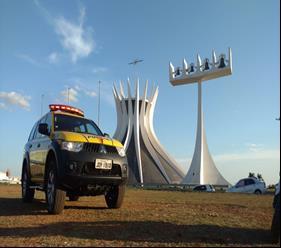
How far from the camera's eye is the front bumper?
9.42m

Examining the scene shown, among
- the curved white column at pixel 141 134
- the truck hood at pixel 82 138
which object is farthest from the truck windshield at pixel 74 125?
the curved white column at pixel 141 134

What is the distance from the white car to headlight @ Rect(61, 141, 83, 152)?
2612cm

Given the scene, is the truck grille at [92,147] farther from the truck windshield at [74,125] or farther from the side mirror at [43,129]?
the truck windshield at [74,125]

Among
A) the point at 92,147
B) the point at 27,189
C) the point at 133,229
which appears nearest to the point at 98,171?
the point at 92,147

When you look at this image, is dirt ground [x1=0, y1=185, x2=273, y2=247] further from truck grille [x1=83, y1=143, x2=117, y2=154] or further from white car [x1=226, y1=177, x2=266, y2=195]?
white car [x1=226, y1=177, x2=266, y2=195]

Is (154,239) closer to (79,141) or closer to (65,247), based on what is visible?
(65,247)

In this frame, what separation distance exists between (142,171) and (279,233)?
7434cm

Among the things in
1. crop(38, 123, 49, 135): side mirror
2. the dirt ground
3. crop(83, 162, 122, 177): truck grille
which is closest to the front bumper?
crop(83, 162, 122, 177): truck grille

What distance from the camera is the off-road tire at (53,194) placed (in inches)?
377

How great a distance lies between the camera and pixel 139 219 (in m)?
8.76

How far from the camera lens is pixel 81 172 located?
31.2 ft

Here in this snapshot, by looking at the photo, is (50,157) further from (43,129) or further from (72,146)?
(72,146)

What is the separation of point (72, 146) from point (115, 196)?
6.41 ft

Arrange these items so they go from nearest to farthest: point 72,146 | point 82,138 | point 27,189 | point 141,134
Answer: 1. point 72,146
2. point 82,138
3. point 27,189
4. point 141,134
